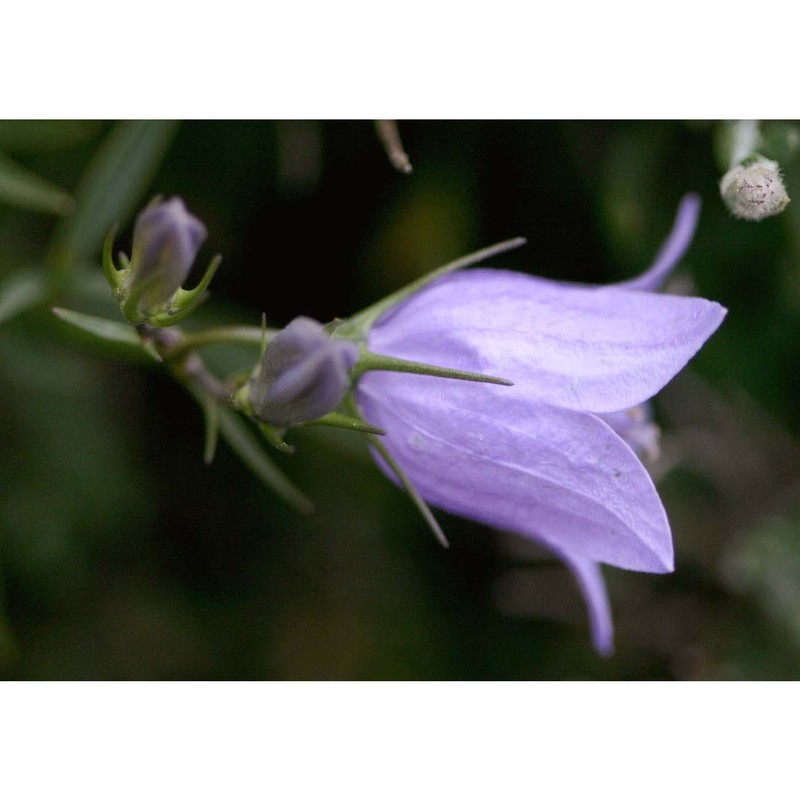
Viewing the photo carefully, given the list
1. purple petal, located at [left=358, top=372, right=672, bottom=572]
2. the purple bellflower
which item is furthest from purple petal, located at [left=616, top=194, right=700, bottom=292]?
purple petal, located at [left=358, top=372, right=672, bottom=572]

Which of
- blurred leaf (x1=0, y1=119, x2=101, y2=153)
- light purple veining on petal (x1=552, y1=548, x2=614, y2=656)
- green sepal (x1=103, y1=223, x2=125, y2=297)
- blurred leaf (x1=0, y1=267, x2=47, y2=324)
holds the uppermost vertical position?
blurred leaf (x1=0, y1=119, x2=101, y2=153)

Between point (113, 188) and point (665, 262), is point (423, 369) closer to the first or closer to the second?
point (665, 262)

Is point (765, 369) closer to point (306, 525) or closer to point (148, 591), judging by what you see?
point (306, 525)

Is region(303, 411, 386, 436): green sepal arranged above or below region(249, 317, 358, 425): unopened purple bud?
below

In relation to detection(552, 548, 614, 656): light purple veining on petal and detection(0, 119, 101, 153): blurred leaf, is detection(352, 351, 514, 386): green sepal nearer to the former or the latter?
detection(552, 548, 614, 656): light purple veining on petal

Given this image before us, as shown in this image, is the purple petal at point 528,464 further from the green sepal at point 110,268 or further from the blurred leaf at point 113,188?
the blurred leaf at point 113,188

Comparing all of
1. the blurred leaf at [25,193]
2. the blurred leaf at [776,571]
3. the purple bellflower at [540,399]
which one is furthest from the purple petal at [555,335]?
→ the blurred leaf at [776,571]

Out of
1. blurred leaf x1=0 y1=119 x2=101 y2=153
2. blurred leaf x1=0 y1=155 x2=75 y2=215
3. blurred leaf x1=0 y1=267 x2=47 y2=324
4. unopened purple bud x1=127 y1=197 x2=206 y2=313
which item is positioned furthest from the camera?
blurred leaf x1=0 y1=119 x2=101 y2=153
